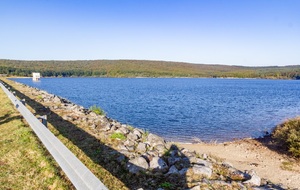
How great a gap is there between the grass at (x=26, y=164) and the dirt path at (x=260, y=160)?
6623 mm

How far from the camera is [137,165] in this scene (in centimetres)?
634

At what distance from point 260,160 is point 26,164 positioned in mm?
9942

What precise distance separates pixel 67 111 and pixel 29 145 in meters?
7.15

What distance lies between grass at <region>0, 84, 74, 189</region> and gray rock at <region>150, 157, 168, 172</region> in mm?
2134

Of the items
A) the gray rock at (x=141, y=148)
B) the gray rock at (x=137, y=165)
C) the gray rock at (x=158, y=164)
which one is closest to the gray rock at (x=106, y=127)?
the gray rock at (x=141, y=148)

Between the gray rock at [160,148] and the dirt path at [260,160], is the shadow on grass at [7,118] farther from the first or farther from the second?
the dirt path at [260,160]

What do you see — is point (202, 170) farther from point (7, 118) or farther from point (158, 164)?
point (7, 118)

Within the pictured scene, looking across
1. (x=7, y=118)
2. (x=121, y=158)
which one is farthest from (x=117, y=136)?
(x=7, y=118)

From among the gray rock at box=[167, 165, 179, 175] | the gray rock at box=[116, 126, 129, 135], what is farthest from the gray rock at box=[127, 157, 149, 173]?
the gray rock at box=[116, 126, 129, 135]

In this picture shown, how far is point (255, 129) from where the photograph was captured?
2152 centimetres

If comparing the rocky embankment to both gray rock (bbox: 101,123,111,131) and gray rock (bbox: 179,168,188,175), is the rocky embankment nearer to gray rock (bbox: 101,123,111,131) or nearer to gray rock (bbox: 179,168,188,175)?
gray rock (bbox: 179,168,188,175)

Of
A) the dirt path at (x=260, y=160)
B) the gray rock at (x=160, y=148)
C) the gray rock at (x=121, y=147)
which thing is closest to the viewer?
the gray rock at (x=160, y=148)

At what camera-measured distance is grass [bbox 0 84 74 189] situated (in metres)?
4.99

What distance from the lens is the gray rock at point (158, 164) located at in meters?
6.35
